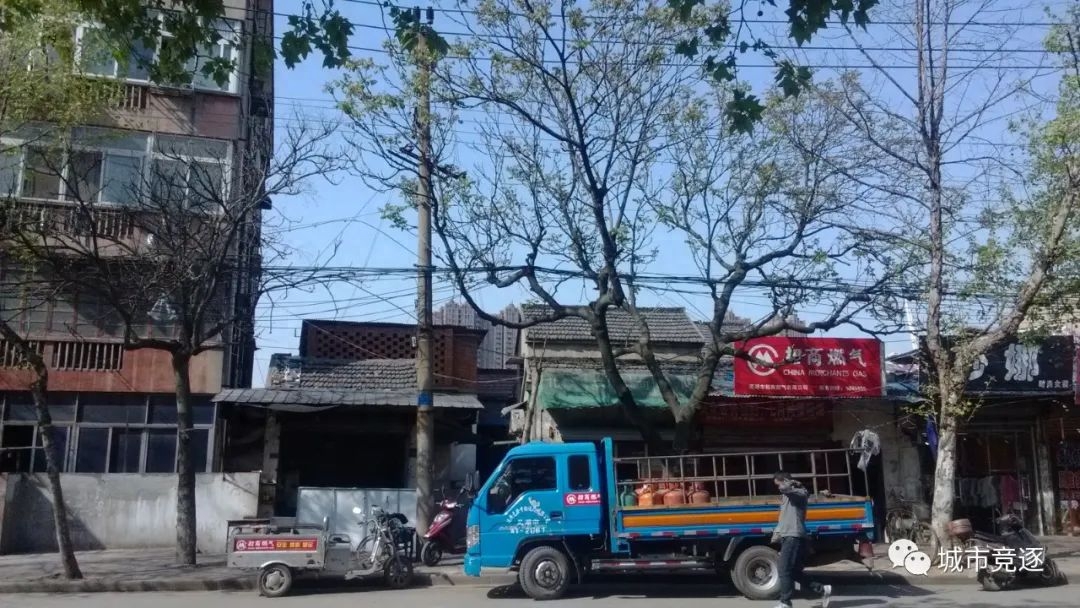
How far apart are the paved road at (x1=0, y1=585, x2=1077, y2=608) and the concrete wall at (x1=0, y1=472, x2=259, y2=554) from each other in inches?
174

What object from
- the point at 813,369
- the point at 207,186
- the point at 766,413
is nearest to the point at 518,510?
the point at 813,369

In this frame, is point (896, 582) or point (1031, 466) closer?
point (896, 582)

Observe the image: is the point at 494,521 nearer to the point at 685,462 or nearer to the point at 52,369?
the point at 685,462

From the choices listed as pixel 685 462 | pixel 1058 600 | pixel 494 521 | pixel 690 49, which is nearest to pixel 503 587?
pixel 494 521

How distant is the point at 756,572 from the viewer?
504 inches

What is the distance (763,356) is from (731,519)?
5869mm

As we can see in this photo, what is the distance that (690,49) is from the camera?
8008 mm

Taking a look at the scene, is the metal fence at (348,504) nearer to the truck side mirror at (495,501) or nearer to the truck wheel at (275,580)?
the truck wheel at (275,580)

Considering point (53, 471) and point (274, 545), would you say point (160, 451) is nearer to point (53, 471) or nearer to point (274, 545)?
point (53, 471)

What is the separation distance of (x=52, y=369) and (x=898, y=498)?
17448 millimetres

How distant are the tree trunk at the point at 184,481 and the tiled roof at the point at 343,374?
4.08m

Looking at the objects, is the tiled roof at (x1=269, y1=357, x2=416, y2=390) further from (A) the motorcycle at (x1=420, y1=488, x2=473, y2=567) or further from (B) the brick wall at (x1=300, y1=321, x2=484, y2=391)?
(A) the motorcycle at (x1=420, y1=488, x2=473, y2=567)

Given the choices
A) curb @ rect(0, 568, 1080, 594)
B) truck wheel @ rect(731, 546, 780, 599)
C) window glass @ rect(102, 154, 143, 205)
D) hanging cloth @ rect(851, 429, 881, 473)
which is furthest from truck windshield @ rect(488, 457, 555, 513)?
window glass @ rect(102, 154, 143, 205)

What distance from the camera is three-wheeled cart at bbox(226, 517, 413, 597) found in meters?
13.4
